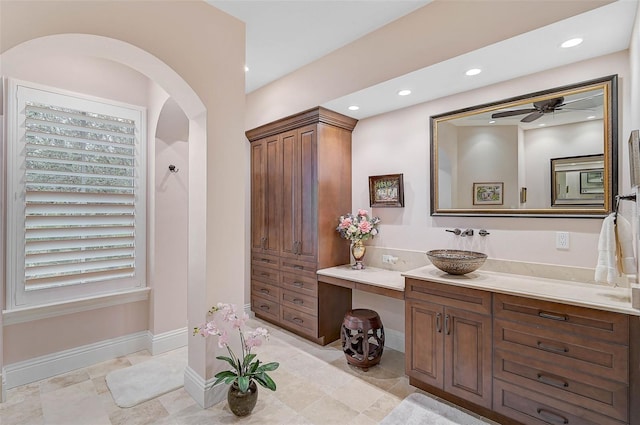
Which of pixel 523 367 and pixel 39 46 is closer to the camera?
pixel 39 46

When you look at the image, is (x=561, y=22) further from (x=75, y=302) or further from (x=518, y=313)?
(x=75, y=302)

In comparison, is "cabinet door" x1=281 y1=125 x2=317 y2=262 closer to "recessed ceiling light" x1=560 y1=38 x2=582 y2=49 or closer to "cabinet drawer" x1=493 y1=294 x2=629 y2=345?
"cabinet drawer" x1=493 y1=294 x2=629 y2=345

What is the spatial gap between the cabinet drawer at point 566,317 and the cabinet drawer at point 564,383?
24cm

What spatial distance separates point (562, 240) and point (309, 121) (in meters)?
2.47

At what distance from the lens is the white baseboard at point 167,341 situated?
300 cm

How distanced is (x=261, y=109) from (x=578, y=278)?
3.59m

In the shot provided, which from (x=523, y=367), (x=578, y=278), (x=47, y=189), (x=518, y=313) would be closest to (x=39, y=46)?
(x=47, y=189)

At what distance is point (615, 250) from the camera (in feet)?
5.89

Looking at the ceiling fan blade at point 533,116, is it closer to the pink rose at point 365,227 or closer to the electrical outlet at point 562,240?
the electrical outlet at point 562,240

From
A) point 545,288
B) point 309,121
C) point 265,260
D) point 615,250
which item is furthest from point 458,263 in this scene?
point 265,260

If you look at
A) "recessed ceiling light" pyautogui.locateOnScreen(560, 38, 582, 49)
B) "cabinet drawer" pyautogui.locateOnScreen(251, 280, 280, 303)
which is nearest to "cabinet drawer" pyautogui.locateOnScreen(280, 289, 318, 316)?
"cabinet drawer" pyautogui.locateOnScreen(251, 280, 280, 303)

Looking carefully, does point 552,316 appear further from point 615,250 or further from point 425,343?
point 425,343

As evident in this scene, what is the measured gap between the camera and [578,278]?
84.8 inches

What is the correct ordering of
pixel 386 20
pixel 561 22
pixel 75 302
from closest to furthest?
pixel 561 22 → pixel 386 20 → pixel 75 302
